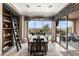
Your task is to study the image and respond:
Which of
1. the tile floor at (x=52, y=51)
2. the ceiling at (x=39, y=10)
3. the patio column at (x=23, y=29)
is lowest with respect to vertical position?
the tile floor at (x=52, y=51)

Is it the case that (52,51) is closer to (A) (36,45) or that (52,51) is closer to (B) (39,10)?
(A) (36,45)

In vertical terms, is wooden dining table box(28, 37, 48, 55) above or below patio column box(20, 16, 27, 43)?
below

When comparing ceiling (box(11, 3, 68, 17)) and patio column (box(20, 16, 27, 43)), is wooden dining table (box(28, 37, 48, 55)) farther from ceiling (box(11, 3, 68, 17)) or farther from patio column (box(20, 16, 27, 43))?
ceiling (box(11, 3, 68, 17))

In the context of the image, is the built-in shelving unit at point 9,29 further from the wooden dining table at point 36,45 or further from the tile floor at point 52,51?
the wooden dining table at point 36,45

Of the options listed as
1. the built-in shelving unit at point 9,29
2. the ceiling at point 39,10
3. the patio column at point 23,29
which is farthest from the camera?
the built-in shelving unit at point 9,29

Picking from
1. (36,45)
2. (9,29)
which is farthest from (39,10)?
(9,29)

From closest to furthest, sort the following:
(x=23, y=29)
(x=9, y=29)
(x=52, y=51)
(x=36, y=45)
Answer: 1. (x=52, y=51)
2. (x=23, y=29)
3. (x=36, y=45)
4. (x=9, y=29)

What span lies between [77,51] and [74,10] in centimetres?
116

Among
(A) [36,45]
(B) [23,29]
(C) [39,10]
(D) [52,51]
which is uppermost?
(C) [39,10]

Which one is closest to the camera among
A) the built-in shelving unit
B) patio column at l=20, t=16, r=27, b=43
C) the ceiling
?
the ceiling

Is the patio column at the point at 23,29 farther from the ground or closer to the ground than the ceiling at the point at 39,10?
closer to the ground

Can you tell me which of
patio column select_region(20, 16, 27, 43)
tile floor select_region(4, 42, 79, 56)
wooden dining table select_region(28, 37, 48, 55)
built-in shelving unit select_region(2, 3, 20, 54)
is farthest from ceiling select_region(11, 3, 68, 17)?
tile floor select_region(4, 42, 79, 56)

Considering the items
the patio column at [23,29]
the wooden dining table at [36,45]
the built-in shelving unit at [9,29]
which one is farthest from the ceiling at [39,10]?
the wooden dining table at [36,45]

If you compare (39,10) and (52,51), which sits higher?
(39,10)
